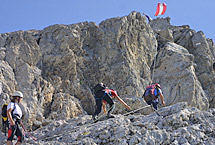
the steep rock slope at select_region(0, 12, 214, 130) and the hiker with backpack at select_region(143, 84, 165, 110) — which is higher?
the steep rock slope at select_region(0, 12, 214, 130)

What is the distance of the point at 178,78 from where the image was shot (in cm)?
2156

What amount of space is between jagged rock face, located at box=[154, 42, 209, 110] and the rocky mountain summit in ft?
0.21

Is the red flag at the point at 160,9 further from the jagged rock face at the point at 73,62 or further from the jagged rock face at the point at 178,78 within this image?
the jagged rock face at the point at 73,62

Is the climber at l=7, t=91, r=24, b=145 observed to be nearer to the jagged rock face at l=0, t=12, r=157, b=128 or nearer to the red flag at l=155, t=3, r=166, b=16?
the jagged rock face at l=0, t=12, r=157, b=128

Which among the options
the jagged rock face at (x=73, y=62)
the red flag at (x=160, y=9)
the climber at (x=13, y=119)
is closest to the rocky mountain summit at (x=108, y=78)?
the jagged rock face at (x=73, y=62)

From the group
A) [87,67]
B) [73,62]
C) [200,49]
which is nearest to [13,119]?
[73,62]

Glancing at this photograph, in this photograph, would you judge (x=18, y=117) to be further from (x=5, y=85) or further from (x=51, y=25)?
(x=51, y=25)

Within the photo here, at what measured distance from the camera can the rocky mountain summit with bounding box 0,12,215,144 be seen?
1065 cm

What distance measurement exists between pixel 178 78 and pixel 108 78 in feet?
18.1

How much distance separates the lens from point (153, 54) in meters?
22.1

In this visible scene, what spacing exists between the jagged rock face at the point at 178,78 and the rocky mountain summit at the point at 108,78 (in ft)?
0.21

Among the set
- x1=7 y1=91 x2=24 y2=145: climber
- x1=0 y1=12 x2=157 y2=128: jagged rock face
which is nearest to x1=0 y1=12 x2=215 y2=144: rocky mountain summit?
x1=0 y1=12 x2=157 y2=128: jagged rock face

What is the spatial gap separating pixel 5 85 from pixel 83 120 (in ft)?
13.9

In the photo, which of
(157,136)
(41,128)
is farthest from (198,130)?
(41,128)
